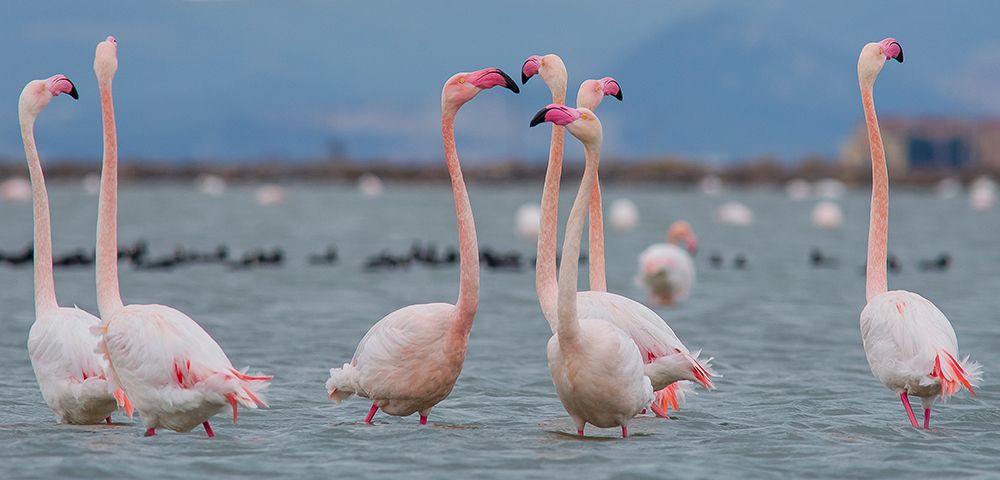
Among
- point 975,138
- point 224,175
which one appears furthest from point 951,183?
point 975,138

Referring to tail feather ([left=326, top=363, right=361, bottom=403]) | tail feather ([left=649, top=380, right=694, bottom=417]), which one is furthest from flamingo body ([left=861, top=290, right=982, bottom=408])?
tail feather ([left=326, top=363, right=361, bottom=403])

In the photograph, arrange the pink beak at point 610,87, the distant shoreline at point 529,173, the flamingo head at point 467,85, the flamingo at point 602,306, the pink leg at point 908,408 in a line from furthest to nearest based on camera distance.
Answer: the distant shoreline at point 529,173 < the pink beak at point 610,87 < the pink leg at point 908,408 < the flamingo at point 602,306 < the flamingo head at point 467,85

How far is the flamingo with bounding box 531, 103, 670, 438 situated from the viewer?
318 inches

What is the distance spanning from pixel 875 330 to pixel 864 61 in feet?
6.56

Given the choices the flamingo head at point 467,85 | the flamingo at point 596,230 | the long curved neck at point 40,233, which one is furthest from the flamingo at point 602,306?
the long curved neck at point 40,233

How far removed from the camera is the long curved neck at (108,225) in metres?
8.84

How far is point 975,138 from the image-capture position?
Answer: 12481cm

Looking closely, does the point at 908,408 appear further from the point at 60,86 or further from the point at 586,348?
the point at 60,86

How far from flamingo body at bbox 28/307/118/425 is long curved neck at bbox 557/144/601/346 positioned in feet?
9.21

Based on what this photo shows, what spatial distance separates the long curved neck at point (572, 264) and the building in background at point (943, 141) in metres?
115

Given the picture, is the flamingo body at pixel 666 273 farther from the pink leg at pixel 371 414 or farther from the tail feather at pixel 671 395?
the pink leg at pixel 371 414

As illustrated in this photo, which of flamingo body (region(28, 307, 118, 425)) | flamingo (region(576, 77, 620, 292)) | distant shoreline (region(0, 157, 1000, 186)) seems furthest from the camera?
distant shoreline (region(0, 157, 1000, 186))

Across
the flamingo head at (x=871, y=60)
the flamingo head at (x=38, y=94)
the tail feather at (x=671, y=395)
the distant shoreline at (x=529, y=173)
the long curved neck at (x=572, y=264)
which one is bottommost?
the tail feather at (x=671, y=395)

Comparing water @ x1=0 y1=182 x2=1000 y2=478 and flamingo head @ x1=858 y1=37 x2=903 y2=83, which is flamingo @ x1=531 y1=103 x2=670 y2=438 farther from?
flamingo head @ x1=858 y1=37 x2=903 y2=83
